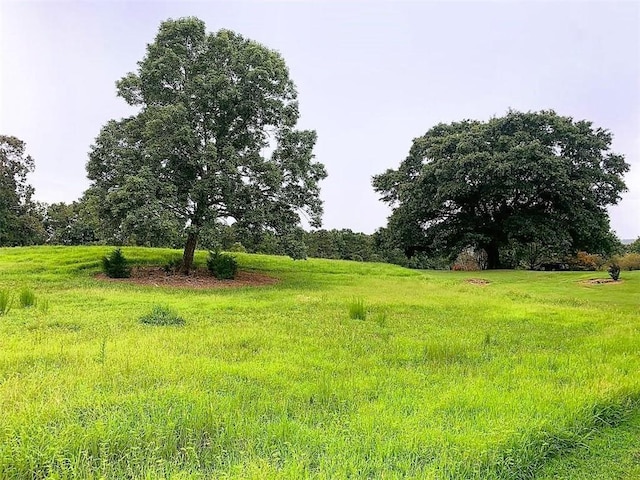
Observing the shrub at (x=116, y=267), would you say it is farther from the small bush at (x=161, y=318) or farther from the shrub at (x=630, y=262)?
the shrub at (x=630, y=262)

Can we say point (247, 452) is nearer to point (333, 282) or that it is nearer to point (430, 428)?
point (430, 428)

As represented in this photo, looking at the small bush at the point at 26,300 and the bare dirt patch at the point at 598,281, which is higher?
the bare dirt patch at the point at 598,281

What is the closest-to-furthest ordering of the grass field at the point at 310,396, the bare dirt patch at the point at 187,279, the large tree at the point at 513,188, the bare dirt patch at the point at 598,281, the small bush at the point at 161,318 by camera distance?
the grass field at the point at 310,396, the small bush at the point at 161,318, the bare dirt patch at the point at 187,279, the bare dirt patch at the point at 598,281, the large tree at the point at 513,188

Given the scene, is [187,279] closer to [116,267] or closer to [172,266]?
[172,266]

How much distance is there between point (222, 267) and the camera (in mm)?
18984

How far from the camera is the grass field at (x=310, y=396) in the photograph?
3340 mm

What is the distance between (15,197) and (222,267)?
28.5 metres

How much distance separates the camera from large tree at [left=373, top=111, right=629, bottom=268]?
27016 millimetres

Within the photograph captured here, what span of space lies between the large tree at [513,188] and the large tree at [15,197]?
2992 cm

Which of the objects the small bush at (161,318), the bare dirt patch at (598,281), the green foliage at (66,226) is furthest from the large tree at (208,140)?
the green foliage at (66,226)

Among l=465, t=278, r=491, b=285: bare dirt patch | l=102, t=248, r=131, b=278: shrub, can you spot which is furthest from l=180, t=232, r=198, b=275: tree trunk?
l=465, t=278, r=491, b=285: bare dirt patch

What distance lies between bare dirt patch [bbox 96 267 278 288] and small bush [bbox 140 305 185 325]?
7.63 metres

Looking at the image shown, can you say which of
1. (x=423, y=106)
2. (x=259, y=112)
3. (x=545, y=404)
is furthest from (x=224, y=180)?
(x=545, y=404)

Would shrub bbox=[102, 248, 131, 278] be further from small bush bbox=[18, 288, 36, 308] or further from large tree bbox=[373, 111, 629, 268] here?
large tree bbox=[373, 111, 629, 268]
